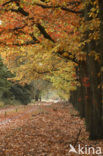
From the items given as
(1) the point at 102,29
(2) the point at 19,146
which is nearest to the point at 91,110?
(2) the point at 19,146

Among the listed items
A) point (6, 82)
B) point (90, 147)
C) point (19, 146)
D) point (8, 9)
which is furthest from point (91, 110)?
point (6, 82)

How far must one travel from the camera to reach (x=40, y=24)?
10.1 metres

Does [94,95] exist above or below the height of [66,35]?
below

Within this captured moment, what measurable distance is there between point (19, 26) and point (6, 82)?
24.1 m

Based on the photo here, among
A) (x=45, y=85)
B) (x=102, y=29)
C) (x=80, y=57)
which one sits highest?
(x=102, y=29)

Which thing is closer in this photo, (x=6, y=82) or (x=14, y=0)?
(x=14, y=0)

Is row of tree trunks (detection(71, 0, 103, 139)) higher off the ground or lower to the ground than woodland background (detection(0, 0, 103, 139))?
lower

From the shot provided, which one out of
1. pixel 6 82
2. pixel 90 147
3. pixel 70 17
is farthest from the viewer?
pixel 6 82

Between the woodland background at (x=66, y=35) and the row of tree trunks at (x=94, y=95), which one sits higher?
the woodland background at (x=66, y=35)

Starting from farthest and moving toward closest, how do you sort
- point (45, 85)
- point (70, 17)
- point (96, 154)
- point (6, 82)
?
1. point (45, 85)
2. point (6, 82)
3. point (70, 17)
4. point (96, 154)

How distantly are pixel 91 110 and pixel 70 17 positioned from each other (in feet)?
18.1

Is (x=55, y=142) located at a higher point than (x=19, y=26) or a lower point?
lower

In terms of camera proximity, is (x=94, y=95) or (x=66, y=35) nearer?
(x=94, y=95)

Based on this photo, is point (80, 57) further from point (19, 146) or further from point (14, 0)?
point (19, 146)
